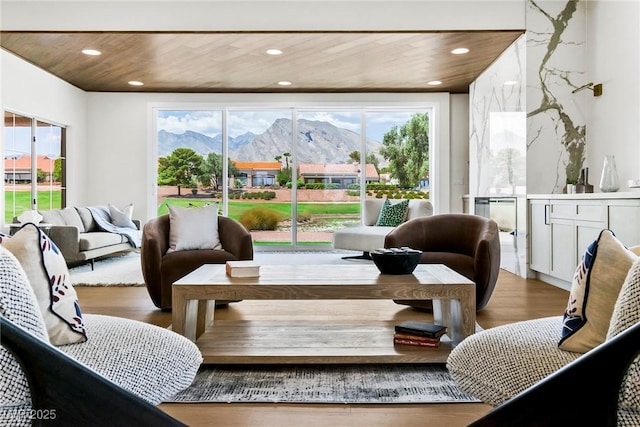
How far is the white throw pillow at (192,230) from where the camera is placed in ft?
12.9

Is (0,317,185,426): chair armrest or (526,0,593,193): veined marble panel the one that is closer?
(0,317,185,426): chair armrest

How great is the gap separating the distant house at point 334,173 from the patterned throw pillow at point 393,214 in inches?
58.2

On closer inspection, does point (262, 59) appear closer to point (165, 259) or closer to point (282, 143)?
point (282, 143)

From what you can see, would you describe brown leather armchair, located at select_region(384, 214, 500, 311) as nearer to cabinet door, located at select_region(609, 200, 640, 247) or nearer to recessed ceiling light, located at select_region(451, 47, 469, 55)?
cabinet door, located at select_region(609, 200, 640, 247)

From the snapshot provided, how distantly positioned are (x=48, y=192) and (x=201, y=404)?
20.1ft

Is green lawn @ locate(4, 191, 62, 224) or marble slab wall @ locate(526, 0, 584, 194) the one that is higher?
marble slab wall @ locate(526, 0, 584, 194)

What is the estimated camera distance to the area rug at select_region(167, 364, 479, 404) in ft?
6.91

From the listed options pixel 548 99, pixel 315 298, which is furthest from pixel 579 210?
pixel 315 298

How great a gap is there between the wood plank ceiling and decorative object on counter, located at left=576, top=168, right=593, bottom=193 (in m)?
1.55

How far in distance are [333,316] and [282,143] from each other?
16.5 feet

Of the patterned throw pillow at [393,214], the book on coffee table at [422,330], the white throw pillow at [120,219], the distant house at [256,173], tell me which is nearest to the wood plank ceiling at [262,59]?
the distant house at [256,173]

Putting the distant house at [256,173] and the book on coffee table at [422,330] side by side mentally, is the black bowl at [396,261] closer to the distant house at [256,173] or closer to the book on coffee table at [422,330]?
the book on coffee table at [422,330]

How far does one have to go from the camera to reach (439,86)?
7594mm

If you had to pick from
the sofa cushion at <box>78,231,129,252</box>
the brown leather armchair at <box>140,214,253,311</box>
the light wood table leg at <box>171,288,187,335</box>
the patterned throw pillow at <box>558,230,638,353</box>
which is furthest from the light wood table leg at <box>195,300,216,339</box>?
the sofa cushion at <box>78,231,129,252</box>
